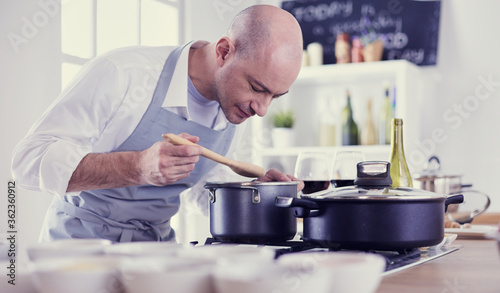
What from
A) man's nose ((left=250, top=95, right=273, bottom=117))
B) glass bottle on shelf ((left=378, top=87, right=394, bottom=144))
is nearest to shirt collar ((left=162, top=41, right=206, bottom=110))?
man's nose ((left=250, top=95, right=273, bottom=117))

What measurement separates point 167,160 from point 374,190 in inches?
19.6

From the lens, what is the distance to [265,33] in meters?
1.66

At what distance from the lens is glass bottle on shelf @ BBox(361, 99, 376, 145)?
12.6 feet

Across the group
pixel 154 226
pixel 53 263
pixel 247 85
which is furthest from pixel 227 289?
pixel 154 226

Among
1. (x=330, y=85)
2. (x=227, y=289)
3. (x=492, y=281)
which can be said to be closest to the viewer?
(x=227, y=289)

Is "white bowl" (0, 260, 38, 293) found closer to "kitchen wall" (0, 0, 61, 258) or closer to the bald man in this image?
the bald man

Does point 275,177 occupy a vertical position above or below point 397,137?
below

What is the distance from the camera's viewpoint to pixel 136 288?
0.61 metres

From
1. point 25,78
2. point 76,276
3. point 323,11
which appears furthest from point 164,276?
point 323,11

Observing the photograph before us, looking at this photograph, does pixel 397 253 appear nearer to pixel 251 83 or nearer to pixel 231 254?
pixel 231 254

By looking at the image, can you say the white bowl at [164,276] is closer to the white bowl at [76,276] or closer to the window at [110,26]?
the white bowl at [76,276]

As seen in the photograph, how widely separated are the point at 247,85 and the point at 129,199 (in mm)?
508

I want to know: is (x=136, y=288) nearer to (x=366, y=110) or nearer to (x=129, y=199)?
(x=129, y=199)

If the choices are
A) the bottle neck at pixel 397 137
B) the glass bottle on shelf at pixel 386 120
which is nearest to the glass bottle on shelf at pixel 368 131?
the glass bottle on shelf at pixel 386 120
